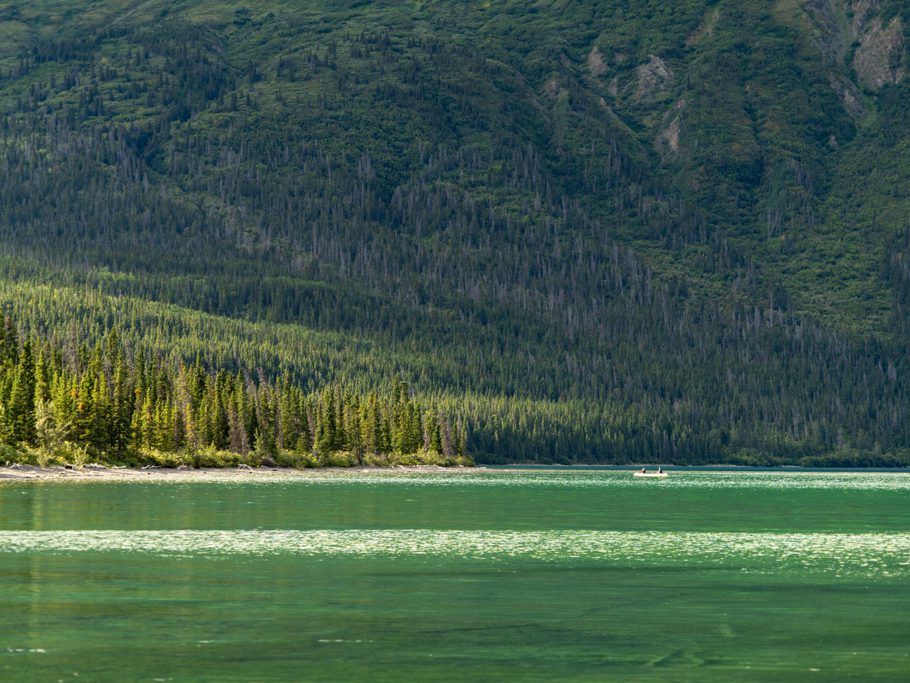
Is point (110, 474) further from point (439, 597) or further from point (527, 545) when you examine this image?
point (439, 597)

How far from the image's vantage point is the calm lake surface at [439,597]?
42688 millimetres

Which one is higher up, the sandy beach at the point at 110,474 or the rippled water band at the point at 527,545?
the sandy beach at the point at 110,474

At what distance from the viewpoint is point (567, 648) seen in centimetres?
4531

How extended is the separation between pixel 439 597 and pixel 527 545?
24.2 metres

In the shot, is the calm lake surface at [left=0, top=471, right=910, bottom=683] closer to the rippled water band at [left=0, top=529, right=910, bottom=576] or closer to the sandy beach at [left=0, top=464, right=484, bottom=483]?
the rippled water band at [left=0, top=529, right=910, bottom=576]

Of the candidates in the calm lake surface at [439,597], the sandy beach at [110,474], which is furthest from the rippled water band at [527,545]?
the sandy beach at [110,474]

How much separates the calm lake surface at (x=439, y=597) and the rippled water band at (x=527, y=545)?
22cm

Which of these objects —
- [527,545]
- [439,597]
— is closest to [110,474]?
[527,545]

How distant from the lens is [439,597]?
5659 centimetres

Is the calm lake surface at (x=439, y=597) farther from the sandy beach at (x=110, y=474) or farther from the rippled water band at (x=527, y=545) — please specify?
the sandy beach at (x=110, y=474)

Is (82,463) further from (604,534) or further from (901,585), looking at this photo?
(901,585)

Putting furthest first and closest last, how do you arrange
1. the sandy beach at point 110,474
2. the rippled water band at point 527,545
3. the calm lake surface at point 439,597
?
the sandy beach at point 110,474, the rippled water band at point 527,545, the calm lake surface at point 439,597

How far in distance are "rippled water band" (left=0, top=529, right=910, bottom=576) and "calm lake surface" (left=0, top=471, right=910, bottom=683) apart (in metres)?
0.22

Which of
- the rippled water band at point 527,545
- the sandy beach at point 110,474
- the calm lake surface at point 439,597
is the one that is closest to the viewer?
the calm lake surface at point 439,597
